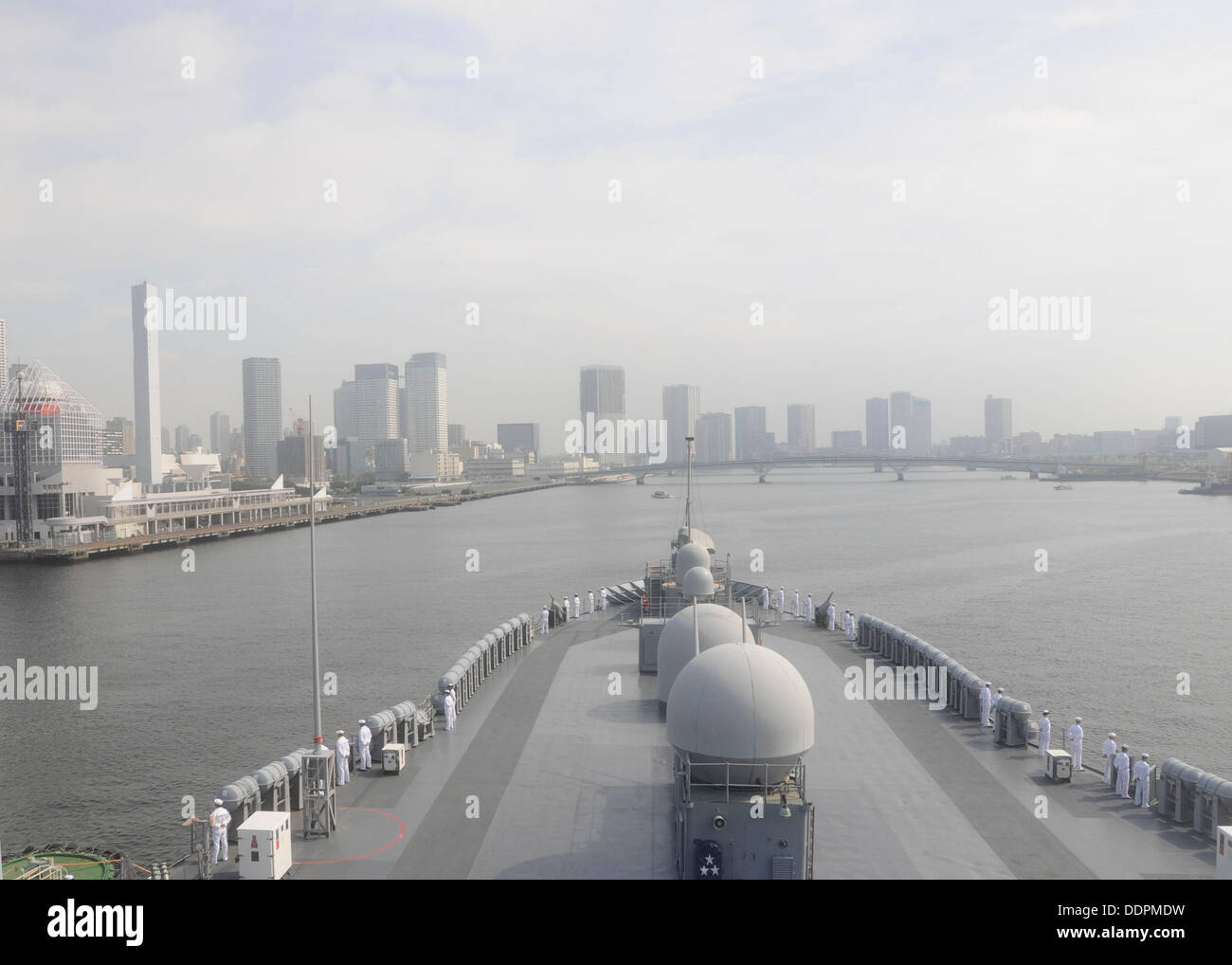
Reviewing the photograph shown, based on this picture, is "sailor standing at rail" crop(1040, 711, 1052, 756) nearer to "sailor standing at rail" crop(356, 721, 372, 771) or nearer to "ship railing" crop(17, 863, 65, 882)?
"sailor standing at rail" crop(356, 721, 372, 771)

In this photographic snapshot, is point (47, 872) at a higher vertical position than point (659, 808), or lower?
lower

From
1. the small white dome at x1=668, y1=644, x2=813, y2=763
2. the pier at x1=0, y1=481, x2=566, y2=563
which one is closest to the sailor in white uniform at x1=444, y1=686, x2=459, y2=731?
the small white dome at x1=668, y1=644, x2=813, y2=763

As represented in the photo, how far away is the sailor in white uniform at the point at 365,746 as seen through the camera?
689 inches

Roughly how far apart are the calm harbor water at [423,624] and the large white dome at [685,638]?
12251mm

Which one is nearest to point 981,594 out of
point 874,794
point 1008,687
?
point 1008,687

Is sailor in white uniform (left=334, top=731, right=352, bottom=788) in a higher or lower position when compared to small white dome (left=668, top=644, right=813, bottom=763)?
lower

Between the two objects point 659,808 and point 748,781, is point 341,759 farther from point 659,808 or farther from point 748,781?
point 748,781

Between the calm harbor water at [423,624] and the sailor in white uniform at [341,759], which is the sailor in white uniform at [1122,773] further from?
the sailor in white uniform at [341,759]

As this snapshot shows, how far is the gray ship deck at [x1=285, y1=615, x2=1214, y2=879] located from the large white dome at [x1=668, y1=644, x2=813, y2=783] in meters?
2.27

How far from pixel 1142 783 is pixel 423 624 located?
36849 mm

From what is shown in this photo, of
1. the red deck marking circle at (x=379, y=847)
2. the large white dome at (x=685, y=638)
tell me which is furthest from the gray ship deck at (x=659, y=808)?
the large white dome at (x=685, y=638)

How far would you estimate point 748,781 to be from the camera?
1259 cm

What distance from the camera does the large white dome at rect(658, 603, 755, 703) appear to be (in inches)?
774

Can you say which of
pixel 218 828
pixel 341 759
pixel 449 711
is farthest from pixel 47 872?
pixel 449 711
